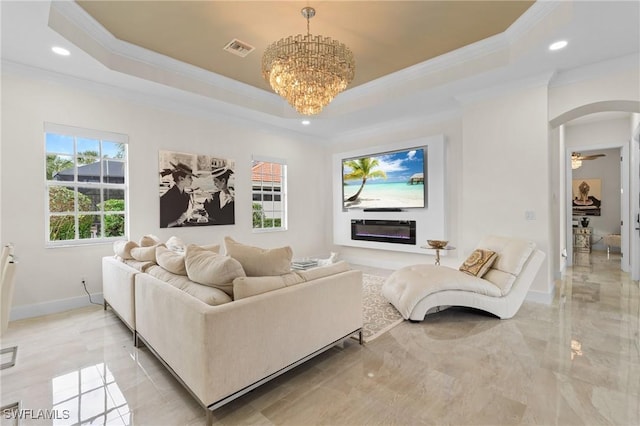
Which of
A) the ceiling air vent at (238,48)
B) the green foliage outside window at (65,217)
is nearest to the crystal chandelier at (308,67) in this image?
the ceiling air vent at (238,48)

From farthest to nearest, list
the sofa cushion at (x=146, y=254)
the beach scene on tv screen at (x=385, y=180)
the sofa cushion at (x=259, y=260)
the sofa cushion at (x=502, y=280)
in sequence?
the beach scene on tv screen at (x=385, y=180) → the sofa cushion at (x=502, y=280) → the sofa cushion at (x=146, y=254) → the sofa cushion at (x=259, y=260)

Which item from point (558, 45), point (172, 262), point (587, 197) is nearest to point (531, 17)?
point (558, 45)

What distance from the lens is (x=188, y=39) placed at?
11.5 feet

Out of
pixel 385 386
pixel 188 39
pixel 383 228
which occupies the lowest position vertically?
pixel 385 386

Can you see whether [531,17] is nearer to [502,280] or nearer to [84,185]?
[502,280]

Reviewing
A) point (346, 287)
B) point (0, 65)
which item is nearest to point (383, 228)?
point (346, 287)

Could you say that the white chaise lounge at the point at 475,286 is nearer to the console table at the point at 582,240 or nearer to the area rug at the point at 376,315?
the area rug at the point at 376,315

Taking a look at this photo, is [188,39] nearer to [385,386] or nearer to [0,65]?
[0,65]

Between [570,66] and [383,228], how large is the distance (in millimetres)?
3753

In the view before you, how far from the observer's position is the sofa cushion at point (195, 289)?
1.86 metres

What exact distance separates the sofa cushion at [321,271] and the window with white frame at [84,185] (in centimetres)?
333

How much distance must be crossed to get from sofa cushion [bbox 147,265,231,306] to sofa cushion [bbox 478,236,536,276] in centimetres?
329

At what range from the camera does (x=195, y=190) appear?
16.0ft

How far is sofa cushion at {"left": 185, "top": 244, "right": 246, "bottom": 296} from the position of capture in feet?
6.41
